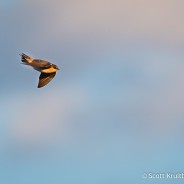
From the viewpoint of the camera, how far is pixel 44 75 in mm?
63031

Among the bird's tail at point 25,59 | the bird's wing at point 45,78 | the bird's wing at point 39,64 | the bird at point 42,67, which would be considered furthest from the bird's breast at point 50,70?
the bird's tail at point 25,59

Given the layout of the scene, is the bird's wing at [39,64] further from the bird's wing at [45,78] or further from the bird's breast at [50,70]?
the bird's wing at [45,78]

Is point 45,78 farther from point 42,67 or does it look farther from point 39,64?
point 39,64

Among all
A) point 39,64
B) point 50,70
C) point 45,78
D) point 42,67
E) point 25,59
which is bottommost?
point 45,78

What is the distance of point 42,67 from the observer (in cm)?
5925

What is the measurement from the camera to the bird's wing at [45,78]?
62.9 metres

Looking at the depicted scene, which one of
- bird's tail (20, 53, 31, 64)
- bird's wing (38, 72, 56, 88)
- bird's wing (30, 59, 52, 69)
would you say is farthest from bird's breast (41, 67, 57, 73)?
bird's tail (20, 53, 31, 64)

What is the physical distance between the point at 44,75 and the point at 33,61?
582 centimetres

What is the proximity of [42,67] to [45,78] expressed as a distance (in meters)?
4.02

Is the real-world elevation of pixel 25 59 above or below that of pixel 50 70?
above

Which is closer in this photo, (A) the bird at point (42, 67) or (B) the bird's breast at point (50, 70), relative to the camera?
(A) the bird at point (42, 67)

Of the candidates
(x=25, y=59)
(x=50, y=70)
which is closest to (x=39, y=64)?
(x=25, y=59)

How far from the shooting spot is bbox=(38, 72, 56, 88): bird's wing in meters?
62.9

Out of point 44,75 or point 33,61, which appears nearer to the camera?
point 33,61
